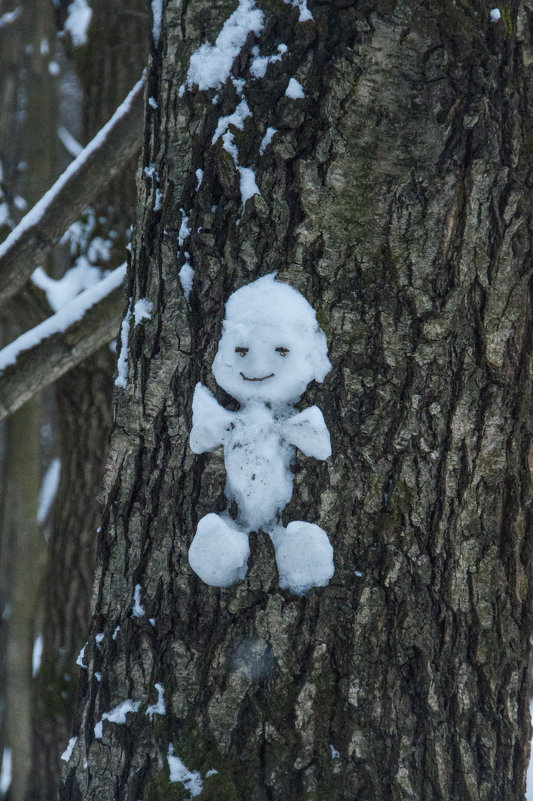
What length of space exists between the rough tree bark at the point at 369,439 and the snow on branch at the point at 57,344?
1562 millimetres

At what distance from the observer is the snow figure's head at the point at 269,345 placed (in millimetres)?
1332

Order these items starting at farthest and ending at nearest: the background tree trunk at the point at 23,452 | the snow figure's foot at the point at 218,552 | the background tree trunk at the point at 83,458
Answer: the background tree trunk at the point at 23,452
the background tree trunk at the point at 83,458
the snow figure's foot at the point at 218,552

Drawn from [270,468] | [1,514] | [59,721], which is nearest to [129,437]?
[270,468]

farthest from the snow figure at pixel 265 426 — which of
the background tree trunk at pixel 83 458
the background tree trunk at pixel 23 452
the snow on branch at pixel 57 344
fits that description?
the background tree trunk at pixel 23 452

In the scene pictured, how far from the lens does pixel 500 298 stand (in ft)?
4.51

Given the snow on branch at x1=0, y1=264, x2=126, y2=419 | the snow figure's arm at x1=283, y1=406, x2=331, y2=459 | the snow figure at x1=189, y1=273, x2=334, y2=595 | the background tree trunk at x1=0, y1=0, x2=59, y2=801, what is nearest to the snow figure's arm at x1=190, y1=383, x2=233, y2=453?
the snow figure at x1=189, y1=273, x2=334, y2=595

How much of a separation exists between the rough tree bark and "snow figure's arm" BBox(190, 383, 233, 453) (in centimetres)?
3

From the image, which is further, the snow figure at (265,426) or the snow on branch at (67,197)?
the snow on branch at (67,197)

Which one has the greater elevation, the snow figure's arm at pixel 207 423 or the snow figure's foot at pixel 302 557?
the snow figure's arm at pixel 207 423

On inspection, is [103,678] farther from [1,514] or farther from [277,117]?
[1,514]

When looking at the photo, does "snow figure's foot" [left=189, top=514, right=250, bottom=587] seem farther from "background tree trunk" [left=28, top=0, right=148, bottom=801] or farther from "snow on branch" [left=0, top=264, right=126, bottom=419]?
"background tree trunk" [left=28, top=0, right=148, bottom=801]

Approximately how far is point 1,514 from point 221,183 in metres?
5.22

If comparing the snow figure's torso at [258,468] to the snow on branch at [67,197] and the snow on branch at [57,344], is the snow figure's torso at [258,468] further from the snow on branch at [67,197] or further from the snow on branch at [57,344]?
the snow on branch at [67,197]

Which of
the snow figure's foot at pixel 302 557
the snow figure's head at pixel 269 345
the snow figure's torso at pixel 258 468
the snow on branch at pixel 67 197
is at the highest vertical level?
the snow on branch at pixel 67 197
